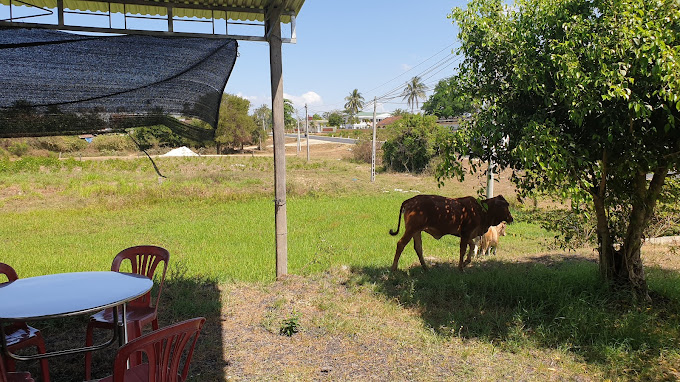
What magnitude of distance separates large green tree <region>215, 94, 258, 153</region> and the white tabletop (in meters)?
43.1

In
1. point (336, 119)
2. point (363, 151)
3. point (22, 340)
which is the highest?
point (336, 119)

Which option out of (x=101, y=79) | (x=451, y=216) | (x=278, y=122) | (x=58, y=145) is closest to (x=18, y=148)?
(x=58, y=145)

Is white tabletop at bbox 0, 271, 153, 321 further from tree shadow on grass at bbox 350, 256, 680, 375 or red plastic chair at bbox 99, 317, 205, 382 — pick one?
tree shadow on grass at bbox 350, 256, 680, 375

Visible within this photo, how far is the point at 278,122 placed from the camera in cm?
584

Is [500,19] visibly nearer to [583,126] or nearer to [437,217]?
[583,126]

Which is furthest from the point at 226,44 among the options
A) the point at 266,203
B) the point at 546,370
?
the point at 266,203

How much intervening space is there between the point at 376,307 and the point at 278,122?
2.54 meters

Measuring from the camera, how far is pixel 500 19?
15.6 feet

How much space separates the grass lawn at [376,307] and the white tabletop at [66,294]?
0.87 meters

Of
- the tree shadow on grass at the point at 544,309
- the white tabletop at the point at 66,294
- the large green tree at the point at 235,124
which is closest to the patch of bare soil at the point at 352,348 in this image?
the tree shadow on grass at the point at 544,309

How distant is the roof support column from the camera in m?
5.64

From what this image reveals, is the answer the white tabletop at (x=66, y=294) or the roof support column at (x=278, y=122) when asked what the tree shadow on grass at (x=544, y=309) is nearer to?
the roof support column at (x=278, y=122)

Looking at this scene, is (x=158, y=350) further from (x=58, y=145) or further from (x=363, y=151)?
(x=58, y=145)

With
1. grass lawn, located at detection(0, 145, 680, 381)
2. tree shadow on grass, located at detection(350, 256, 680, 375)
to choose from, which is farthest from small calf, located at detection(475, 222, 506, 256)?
tree shadow on grass, located at detection(350, 256, 680, 375)
